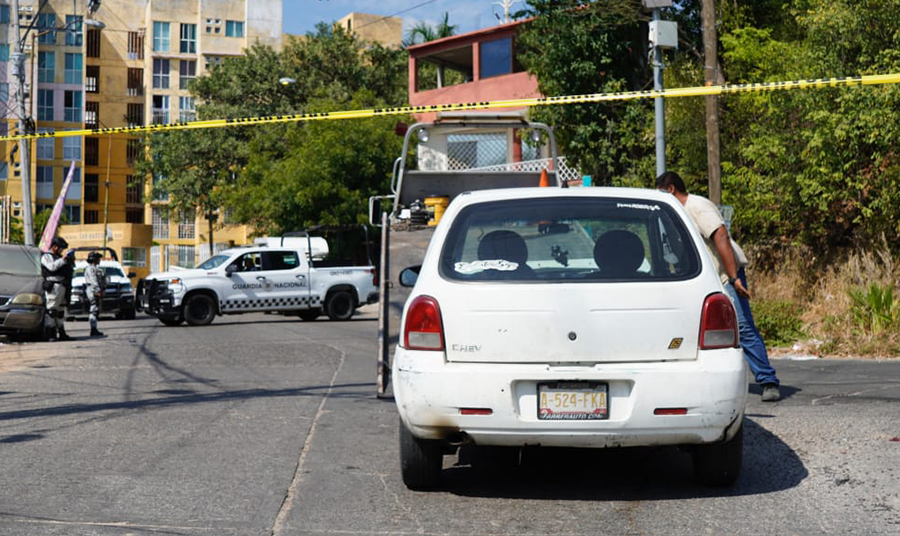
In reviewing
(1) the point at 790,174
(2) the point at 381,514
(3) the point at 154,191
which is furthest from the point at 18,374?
(3) the point at 154,191

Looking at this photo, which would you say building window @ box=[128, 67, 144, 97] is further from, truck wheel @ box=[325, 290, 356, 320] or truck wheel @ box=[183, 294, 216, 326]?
truck wheel @ box=[183, 294, 216, 326]

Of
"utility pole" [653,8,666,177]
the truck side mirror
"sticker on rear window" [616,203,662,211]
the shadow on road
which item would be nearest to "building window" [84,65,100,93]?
"utility pole" [653,8,666,177]

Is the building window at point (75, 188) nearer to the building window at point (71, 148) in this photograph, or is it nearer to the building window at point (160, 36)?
the building window at point (71, 148)

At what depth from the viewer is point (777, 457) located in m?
7.29

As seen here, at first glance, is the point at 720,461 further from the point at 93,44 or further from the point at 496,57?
the point at 93,44

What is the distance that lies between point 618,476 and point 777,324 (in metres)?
9.70

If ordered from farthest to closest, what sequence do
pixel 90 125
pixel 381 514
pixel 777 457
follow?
pixel 90 125
pixel 777 457
pixel 381 514

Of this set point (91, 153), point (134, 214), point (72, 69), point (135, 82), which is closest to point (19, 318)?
point (72, 69)

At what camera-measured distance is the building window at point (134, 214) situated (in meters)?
86.9

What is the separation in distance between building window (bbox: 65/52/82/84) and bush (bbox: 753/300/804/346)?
229 ft

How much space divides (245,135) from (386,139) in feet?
48.1

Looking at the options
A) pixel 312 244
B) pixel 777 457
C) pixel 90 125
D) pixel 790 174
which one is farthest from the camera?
pixel 90 125

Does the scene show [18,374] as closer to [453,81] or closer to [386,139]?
[386,139]

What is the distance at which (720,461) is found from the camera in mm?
6234
